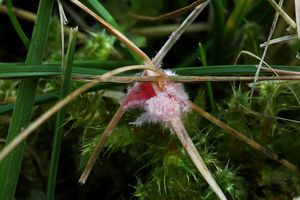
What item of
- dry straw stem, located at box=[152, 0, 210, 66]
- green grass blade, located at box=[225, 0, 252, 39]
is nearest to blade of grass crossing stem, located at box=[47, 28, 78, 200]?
dry straw stem, located at box=[152, 0, 210, 66]

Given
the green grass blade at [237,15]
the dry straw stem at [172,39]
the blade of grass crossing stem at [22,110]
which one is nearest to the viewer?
the blade of grass crossing stem at [22,110]

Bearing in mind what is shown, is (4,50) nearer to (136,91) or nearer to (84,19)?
(84,19)

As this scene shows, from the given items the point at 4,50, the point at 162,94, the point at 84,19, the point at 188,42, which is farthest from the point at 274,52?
the point at 4,50

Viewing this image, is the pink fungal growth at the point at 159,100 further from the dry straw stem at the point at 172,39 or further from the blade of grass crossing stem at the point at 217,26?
the blade of grass crossing stem at the point at 217,26

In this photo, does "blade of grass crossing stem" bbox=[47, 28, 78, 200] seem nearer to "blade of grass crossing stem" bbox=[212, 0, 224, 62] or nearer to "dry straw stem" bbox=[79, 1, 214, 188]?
"dry straw stem" bbox=[79, 1, 214, 188]

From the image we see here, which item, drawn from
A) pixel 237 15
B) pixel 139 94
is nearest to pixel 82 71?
pixel 139 94

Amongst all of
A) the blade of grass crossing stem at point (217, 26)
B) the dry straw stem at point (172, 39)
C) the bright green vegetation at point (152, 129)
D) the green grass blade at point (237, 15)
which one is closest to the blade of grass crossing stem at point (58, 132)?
the bright green vegetation at point (152, 129)
